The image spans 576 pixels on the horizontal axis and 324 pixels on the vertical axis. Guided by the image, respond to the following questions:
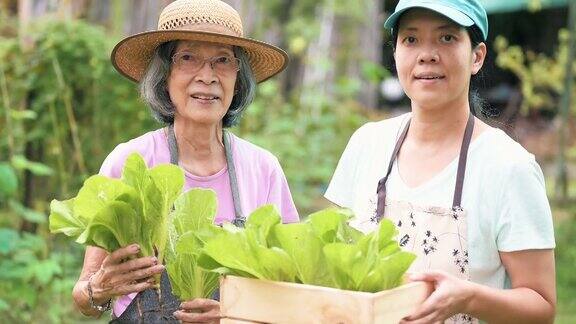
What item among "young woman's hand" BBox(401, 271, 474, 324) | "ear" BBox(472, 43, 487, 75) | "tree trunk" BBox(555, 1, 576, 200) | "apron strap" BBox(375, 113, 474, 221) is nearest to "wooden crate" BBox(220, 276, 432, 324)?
"young woman's hand" BBox(401, 271, 474, 324)

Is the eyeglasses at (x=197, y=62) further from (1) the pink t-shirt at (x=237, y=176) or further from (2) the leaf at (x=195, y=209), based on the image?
(2) the leaf at (x=195, y=209)

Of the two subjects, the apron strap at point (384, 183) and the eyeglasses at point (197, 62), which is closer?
the apron strap at point (384, 183)

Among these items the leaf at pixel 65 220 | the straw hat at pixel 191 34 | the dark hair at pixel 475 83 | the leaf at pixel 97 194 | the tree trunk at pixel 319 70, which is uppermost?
the tree trunk at pixel 319 70

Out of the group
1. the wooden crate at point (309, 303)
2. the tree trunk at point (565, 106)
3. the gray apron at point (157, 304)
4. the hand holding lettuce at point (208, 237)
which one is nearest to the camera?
the wooden crate at point (309, 303)

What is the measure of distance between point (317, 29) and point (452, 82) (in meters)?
6.74

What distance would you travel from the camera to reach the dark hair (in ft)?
10.4

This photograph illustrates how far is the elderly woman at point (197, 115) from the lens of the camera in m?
3.30

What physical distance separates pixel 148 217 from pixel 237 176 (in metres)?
0.67

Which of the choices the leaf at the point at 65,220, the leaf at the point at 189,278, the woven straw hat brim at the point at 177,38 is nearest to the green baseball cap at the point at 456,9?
the woven straw hat brim at the point at 177,38

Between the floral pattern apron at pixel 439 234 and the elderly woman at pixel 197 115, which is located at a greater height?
the elderly woman at pixel 197 115

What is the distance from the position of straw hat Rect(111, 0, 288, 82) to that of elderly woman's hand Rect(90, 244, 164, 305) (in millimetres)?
786

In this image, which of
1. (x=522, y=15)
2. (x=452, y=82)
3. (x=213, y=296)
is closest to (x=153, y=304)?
(x=213, y=296)

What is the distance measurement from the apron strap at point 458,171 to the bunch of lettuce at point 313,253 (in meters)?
0.48

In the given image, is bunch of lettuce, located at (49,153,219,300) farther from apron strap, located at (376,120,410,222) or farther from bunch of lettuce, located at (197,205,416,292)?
apron strap, located at (376,120,410,222)
